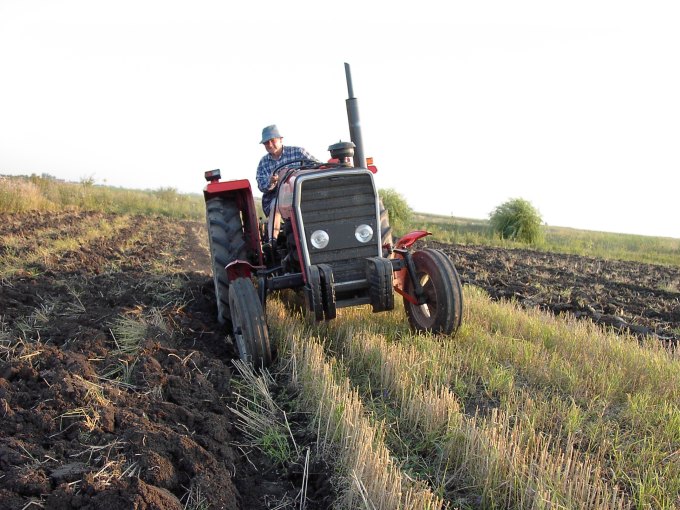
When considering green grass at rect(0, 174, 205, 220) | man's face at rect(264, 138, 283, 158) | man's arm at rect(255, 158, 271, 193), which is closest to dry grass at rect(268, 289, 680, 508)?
man's arm at rect(255, 158, 271, 193)

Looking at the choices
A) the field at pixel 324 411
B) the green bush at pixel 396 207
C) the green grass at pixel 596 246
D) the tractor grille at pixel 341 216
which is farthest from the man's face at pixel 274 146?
the green bush at pixel 396 207

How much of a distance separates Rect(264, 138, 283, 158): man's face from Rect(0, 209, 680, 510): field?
1.80 metres

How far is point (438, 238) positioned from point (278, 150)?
12.2 m

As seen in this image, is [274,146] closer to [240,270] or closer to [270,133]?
[270,133]

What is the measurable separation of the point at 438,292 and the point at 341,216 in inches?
40.9

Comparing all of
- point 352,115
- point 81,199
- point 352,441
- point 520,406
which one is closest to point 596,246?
point 352,115

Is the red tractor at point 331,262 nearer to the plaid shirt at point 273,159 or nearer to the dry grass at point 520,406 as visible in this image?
the dry grass at point 520,406

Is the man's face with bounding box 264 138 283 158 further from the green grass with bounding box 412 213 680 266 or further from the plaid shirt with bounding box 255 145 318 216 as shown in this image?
the green grass with bounding box 412 213 680 266

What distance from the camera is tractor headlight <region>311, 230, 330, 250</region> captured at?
452 centimetres

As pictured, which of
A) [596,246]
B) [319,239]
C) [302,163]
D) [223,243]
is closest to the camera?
[319,239]

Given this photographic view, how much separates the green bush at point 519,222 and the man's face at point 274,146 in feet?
52.0

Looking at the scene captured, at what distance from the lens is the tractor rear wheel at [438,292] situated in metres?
4.52

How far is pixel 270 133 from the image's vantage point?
249 inches

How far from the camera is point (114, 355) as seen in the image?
3.89m
